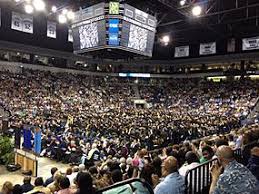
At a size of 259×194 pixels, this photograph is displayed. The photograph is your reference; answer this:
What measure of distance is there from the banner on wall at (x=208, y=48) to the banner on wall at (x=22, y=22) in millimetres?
17132

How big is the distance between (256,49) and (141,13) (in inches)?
746

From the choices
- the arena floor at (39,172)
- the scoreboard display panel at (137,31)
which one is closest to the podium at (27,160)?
the arena floor at (39,172)

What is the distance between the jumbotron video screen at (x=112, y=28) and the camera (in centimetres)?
1026

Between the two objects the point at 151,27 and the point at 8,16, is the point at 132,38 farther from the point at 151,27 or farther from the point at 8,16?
the point at 8,16

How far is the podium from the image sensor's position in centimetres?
955

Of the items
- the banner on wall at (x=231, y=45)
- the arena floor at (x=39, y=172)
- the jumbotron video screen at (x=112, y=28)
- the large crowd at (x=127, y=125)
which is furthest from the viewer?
the banner on wall at (x=231, y=45)

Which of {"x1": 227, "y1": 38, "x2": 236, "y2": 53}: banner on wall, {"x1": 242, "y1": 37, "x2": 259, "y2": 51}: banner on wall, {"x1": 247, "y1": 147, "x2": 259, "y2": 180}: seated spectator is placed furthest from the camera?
{"x1": 227, "y1": 38, "x2": 236, "y2": 53}: banner on wall

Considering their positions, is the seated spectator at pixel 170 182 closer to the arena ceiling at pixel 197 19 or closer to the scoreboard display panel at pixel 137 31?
the scoreboard display panel at pixel 137 31

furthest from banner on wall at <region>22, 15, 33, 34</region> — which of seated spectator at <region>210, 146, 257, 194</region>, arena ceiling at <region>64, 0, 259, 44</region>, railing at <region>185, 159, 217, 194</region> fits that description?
seated spectator at <region>210, 146, 257, 194</region>

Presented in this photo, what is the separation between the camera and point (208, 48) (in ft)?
100

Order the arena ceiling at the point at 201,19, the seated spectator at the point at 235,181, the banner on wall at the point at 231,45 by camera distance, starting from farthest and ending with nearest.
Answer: the banner on wall at the point at 231,45 < the arena ceiling at the point at 201,19 < the seated spectator at the point at 235,181

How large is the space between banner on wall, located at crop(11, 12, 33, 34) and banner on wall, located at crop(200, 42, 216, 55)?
1713 centimetres

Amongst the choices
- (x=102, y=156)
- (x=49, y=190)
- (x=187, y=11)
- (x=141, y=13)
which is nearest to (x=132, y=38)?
(x=141, y=13)

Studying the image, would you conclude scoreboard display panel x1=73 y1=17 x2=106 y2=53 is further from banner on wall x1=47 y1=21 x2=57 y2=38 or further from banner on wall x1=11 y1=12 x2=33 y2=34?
banner on wall x1=47 y1=21 x2=57 y2=38
